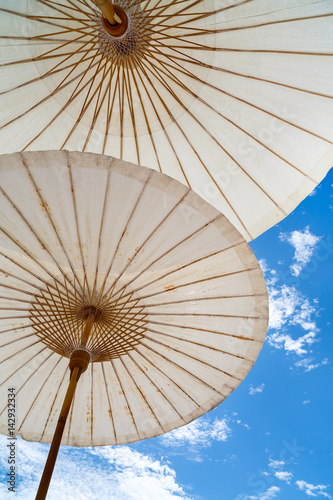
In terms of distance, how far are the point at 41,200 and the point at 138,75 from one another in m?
3.57

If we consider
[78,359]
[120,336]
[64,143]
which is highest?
[64,143]

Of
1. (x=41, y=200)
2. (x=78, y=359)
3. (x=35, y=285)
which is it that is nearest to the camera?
(x=41, y=200)

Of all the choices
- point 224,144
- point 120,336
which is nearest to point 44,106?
point 224,144

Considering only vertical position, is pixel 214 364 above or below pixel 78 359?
above

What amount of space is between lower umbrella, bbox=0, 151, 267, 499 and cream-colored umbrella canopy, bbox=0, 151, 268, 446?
0.02m

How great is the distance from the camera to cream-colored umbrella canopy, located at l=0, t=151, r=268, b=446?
15.4 ft

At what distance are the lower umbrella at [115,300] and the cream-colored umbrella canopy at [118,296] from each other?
0.05ft

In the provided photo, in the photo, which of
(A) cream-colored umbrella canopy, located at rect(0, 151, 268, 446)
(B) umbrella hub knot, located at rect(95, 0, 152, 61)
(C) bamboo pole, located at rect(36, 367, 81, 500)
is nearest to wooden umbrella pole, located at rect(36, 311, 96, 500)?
(C) bamboo pole, located at rect(36, 367, 81, 500)

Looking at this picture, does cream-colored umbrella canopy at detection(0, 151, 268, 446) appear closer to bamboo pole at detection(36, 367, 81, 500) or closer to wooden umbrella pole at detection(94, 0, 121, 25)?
bamboo pole at detection(36, 367, 81, 500)

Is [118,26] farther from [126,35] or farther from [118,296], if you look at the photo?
[118,296]

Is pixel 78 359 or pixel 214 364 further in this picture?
pixel 214 364

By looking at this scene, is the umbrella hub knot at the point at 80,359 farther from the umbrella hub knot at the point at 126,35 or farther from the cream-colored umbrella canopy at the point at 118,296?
the umbrella hub knot at the point at 126,35

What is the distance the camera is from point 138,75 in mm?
7289

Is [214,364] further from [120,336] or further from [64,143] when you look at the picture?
[64,143]
